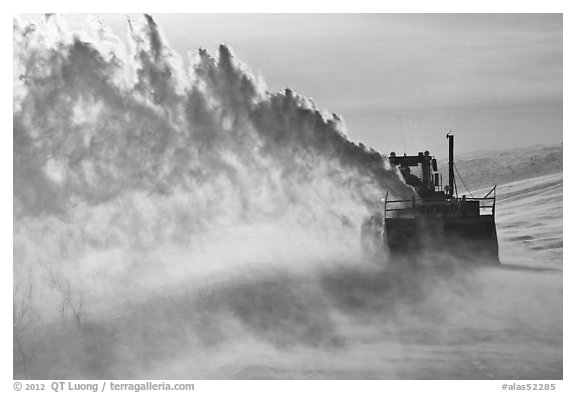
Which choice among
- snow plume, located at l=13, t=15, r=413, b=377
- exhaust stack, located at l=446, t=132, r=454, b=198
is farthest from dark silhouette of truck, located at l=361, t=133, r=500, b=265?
snow plume, located at l=13, t=15, r=413, b=377

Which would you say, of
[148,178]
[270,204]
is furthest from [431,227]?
[148,178]

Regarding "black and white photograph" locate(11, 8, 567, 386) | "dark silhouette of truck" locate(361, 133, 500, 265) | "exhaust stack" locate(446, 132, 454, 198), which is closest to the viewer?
"black and white photograph" locate(11, 8, 567, 386)

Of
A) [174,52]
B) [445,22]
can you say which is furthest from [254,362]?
[445,22]

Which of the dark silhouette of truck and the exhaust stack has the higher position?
the exhaust stack

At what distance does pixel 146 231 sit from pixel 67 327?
170 centimetres

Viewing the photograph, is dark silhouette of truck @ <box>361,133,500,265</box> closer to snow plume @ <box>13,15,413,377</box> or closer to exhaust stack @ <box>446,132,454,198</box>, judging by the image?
exhaust stack @ <box>446,132,454,198</box>

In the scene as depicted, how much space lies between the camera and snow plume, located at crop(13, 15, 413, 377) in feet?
39.3

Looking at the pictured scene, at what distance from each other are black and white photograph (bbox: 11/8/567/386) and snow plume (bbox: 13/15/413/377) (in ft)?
0.09

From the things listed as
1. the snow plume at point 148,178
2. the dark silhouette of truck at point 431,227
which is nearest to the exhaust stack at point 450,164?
the dark silhouette of truck at point 431,227

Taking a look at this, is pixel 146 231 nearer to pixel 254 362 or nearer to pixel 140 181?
pixel 140 181

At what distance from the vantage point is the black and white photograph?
11938 mm

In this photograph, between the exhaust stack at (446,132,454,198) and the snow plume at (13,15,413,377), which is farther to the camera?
the exhaust stack at (446,132,454,198)

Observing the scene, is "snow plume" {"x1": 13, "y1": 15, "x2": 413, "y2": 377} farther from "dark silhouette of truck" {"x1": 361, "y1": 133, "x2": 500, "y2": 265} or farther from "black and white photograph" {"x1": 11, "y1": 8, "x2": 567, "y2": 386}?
"dark silhouette of truck" {"x1": 361, "y1": 133, "x2": 500, "y2": 265}

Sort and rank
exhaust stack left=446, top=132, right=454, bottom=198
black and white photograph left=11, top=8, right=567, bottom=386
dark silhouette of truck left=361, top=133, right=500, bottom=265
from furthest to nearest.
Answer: exhaust stack left=446, top=132, right=454, bottom=198 → dark silhouette of truck left=361, top=133, right=500, bottom=265 → black and white photograph left=11, top=8, right=567, bottom=386
